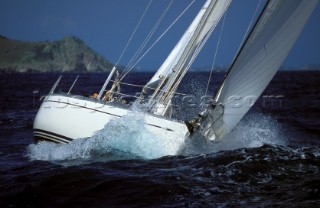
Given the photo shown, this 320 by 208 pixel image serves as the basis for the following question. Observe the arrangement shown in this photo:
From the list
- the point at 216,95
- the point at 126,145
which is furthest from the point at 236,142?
the point at 126,145

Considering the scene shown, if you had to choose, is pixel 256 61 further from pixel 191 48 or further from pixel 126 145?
pixel 126 145

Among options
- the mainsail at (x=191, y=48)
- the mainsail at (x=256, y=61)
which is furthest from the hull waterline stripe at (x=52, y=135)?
the mainsail at (x=256, y=61)

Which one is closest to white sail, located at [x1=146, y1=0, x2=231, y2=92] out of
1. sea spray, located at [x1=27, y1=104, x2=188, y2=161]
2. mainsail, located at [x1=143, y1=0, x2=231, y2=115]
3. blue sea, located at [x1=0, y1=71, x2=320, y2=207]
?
mainsail, located at [x1=143, y1=0, x2=231, y2=115]

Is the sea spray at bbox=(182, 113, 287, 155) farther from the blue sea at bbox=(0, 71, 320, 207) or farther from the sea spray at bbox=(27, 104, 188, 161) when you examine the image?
the sea spray at bbox=(27, 104, 188, 161)

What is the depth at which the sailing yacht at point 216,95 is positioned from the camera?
9445 mm

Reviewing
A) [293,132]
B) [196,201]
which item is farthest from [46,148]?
[293,132]

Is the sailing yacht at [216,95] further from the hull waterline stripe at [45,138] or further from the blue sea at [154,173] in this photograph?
the blue sea at [154,173]

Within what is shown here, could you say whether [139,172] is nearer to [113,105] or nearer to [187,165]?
[187,165]

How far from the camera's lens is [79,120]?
11312 millimetres

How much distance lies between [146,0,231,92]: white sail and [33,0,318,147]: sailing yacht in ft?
0.10

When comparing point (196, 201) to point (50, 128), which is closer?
point (196, 201)

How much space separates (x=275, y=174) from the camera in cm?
861

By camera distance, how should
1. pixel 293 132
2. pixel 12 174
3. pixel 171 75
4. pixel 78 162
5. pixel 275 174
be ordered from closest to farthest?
pixel 275 174 → pixel 12 174 → pixel 78 162 → pixel 171 75 → pixel 293 132

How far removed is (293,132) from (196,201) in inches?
433
